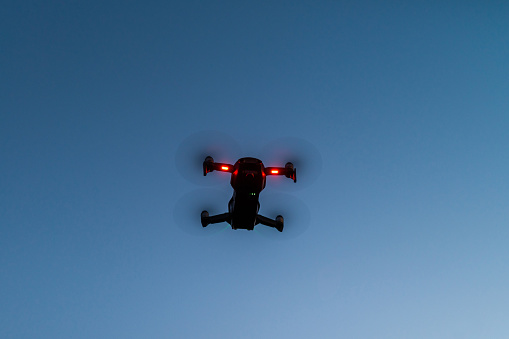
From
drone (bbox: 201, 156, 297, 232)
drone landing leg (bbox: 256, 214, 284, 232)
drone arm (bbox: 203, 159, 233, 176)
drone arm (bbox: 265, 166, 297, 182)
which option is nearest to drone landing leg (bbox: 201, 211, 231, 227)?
drone (bbox: 201, 156, 297, 232)

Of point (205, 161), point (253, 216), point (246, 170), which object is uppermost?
point (205, 161)

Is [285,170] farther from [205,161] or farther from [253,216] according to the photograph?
[205,161]

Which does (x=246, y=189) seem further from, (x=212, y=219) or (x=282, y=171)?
(x=212, y=219)

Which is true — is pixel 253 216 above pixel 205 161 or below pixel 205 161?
below

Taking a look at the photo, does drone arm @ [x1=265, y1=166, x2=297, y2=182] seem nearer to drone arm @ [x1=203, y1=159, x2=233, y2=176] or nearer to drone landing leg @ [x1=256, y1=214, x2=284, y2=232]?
drone arm @ [x1=203, y1=159, x2=233, y2=176]

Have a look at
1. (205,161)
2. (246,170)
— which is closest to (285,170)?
(246,170)

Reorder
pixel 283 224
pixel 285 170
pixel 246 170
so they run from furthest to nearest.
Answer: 1. pixel 283 224
2. pixel 285 170
3. pixel 246 170

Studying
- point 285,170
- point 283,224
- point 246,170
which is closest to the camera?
point 246,170

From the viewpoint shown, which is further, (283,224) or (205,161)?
(283,224)
